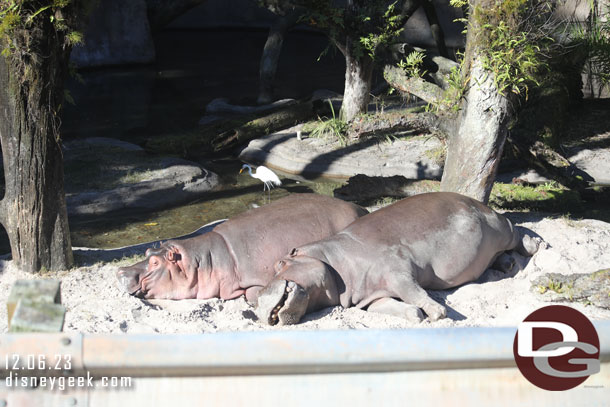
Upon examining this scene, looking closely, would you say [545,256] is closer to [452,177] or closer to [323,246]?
[452,177]

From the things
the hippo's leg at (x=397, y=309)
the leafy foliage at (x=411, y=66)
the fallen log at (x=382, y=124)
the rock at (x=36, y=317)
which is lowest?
the hippo's leg at (x=397, y=309)

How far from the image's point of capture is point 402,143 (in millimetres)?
9453

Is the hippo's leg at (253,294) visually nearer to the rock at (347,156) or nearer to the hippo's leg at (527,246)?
the hippo's leg at (527,246)

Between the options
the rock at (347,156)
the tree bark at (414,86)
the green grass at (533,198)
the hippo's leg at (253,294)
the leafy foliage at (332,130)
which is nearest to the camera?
the hippo's leg at (253,294)

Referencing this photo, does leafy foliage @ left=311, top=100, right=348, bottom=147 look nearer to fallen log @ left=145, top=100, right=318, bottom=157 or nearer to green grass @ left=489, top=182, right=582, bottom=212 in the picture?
fallen log @ left=145, top=100, right=318, bottom=157

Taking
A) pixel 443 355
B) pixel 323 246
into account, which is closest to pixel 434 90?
pixel 323 246

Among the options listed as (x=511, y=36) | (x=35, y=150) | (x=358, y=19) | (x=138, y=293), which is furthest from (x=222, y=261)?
(x=358, y=19)

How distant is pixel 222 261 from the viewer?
438cm

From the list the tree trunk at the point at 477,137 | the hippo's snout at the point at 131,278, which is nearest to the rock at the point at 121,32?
the tree trunk at the point at 477,137

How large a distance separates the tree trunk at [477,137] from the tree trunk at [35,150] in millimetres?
3030

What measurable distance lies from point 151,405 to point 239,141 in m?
8.29

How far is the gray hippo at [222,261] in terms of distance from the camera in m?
4.33

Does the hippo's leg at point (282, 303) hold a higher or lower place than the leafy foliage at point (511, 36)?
lower

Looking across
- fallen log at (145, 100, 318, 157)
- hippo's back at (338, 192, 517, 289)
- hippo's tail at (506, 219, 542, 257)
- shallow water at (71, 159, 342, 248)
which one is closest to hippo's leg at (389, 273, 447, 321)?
hippo's back at (338, 192, 517, 289)
